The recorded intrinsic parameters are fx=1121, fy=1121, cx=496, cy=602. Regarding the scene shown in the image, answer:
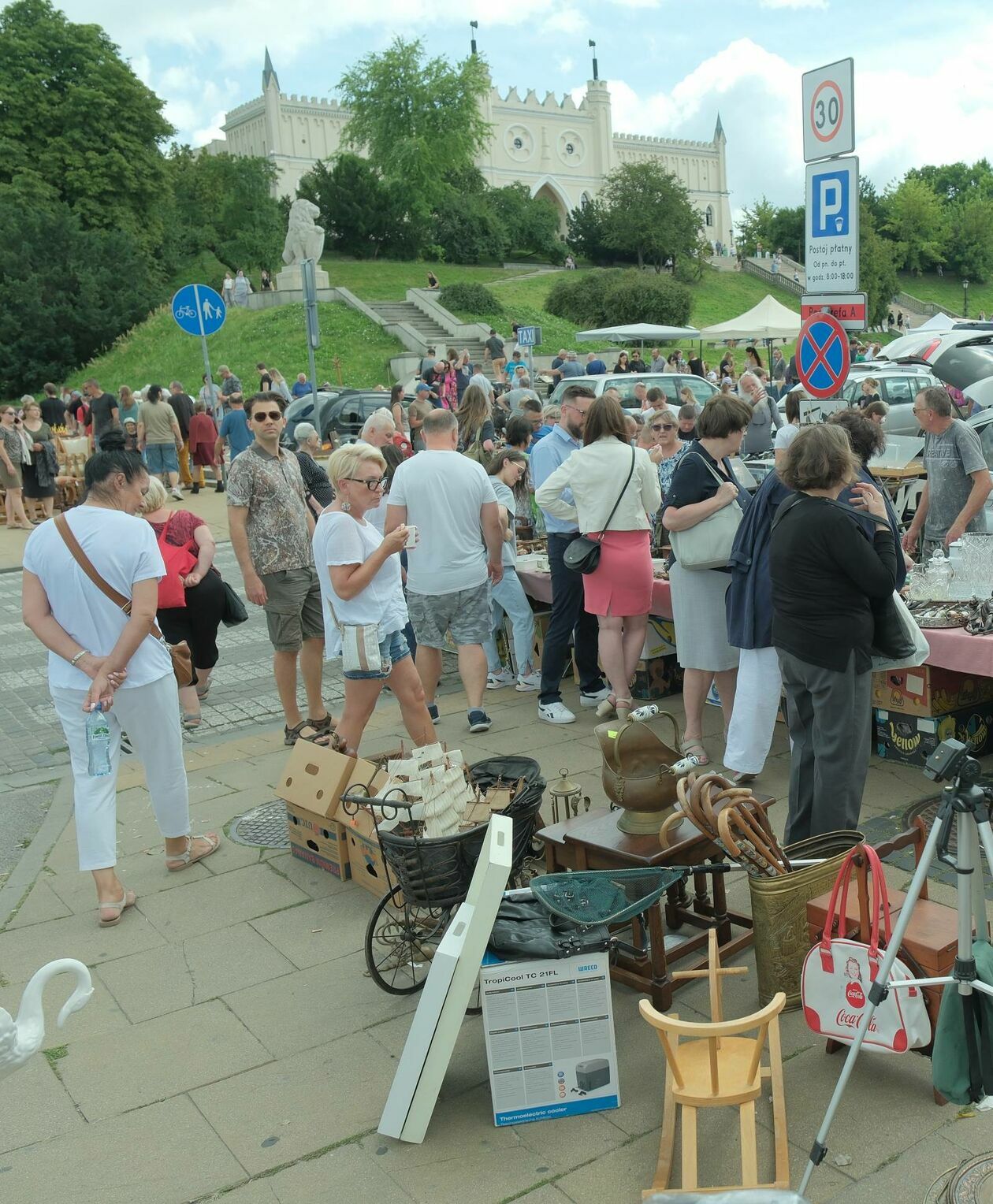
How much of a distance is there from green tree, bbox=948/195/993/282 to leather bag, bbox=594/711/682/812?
290ft

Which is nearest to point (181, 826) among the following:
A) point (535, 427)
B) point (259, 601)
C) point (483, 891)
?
point (259, 601)

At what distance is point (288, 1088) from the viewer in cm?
352

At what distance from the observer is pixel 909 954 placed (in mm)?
3281

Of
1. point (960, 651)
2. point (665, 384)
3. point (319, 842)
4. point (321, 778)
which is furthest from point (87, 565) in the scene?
point (665, 384)

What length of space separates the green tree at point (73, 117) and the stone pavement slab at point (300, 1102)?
47.6 meters

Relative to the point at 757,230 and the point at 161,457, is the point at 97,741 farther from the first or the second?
the point at 757,230

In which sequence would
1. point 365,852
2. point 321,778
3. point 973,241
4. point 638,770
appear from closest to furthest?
1. point 638,770
2. point 365,852
3. point 321,778
4. point 973,241

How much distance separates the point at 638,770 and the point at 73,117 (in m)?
50.7

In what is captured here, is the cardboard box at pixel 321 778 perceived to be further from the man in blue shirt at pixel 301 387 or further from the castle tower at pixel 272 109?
the castle tower at pixel 272 109

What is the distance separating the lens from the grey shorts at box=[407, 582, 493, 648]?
6.43 metres

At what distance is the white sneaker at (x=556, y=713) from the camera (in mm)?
6891

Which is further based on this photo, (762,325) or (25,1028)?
(762,325)

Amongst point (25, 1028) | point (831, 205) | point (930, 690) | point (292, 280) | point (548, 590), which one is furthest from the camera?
point (292, 280)

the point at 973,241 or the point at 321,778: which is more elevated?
the point at 973,241
